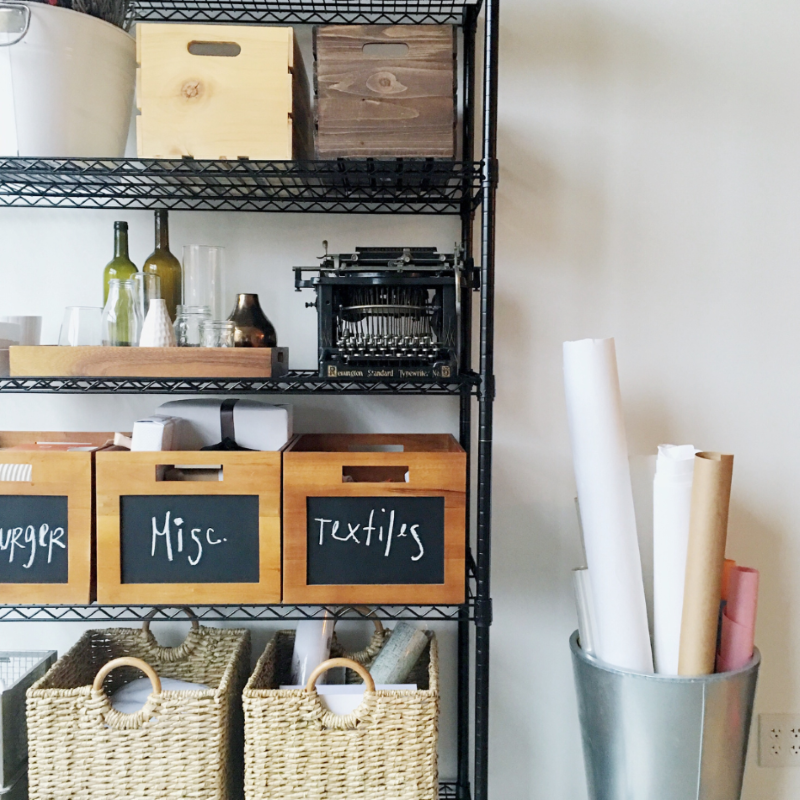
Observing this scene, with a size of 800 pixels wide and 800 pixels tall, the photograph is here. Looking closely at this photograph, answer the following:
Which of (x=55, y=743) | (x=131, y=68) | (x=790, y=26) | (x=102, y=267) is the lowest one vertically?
(x=55, y=743)

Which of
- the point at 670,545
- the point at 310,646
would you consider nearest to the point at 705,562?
the point at 670,545

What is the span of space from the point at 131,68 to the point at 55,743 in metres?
1.25

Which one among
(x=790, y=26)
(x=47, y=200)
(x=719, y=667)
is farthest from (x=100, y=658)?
(x=790, y=26)

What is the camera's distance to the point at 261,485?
1186 millimetres

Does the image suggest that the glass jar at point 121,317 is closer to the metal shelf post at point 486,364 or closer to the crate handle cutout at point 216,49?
the crate handle cutout at point 216,49

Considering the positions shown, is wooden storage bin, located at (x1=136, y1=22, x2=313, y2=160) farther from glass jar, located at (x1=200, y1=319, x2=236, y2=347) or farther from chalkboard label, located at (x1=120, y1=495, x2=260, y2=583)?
chalkboard label, located at (x1=120, y1=495, x2=260, y2=583)

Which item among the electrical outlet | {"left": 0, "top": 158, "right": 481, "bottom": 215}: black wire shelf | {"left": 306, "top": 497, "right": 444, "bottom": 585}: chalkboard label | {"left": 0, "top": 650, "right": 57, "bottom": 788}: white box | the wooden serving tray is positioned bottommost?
the electrical outlet

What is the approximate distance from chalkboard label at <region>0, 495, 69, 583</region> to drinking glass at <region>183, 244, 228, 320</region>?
0.48 meters

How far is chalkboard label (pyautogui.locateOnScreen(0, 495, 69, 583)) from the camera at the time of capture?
46.6 inches

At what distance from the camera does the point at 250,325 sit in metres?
1.28

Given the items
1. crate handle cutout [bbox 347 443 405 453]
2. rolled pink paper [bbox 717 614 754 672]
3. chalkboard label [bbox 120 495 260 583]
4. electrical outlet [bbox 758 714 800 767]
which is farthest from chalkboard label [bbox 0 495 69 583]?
electrical outlet [bbox 758 714 800 767]

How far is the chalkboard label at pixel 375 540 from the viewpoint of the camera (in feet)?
3.92

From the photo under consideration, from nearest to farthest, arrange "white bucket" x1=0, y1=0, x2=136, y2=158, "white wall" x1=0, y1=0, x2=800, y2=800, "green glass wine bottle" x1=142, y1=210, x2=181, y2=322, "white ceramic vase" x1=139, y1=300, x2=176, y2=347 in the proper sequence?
"white bucket" x1=0, y1=0, x2=136, y2=158 < "white ceramic vase" x1=139, y1=300, x2=176, y2=347 < "green glass wine bottle" x1=142, y1=210, x2=181, y2=322 < "white wall" x1=0, y1=0, x2=800, y2=800

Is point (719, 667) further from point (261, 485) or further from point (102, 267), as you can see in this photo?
point (102, 267)
